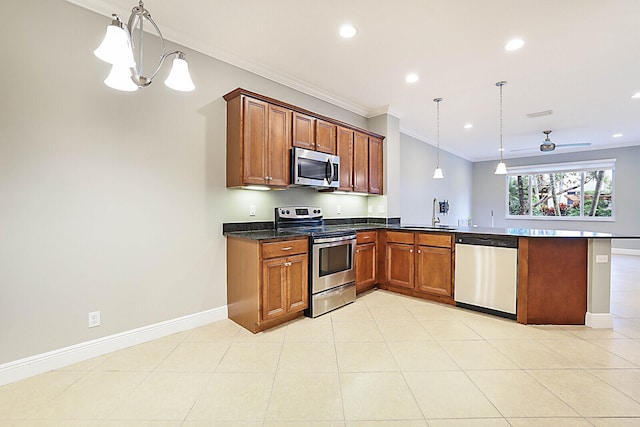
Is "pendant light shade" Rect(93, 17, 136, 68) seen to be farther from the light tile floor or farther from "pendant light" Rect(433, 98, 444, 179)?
"pendant light" Rect(433, 98, 444, 179)

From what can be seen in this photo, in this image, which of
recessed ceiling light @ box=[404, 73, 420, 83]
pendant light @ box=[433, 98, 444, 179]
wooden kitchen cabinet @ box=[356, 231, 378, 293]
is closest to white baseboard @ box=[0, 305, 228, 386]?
wooden kitchen cabinet @ box=[356, 231, 378, 293]

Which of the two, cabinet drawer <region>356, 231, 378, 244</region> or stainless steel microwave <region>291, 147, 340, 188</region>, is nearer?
stainless steel microwave <region>291, 147, 340, 188</region>


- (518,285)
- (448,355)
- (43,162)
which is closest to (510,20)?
(518,285)

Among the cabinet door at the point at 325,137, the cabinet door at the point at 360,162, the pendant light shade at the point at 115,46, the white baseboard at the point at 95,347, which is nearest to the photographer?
the pendant light shade at the point at 115,46

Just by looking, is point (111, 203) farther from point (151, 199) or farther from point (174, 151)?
point (174, 151)

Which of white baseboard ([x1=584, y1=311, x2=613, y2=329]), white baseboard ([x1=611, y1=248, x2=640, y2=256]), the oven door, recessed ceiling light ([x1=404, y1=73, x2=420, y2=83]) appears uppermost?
recessed ceiling light ([x1=404, y1=73, x2=420, y2=83])

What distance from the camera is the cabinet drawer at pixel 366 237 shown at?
12.4 feet

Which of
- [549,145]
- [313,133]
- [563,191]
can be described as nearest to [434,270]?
[313,133]

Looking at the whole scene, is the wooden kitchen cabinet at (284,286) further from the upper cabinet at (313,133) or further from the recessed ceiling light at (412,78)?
the recessed ceiling light at (412,78)

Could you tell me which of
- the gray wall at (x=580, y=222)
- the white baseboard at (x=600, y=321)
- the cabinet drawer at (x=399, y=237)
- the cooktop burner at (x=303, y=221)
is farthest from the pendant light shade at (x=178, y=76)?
the gray wall at (x=580, y=222)

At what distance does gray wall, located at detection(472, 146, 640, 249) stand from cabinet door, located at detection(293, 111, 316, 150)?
7.46 m

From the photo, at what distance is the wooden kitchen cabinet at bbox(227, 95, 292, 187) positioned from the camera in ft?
9.25

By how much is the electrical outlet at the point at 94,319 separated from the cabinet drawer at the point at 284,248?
136cm

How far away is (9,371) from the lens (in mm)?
1884
